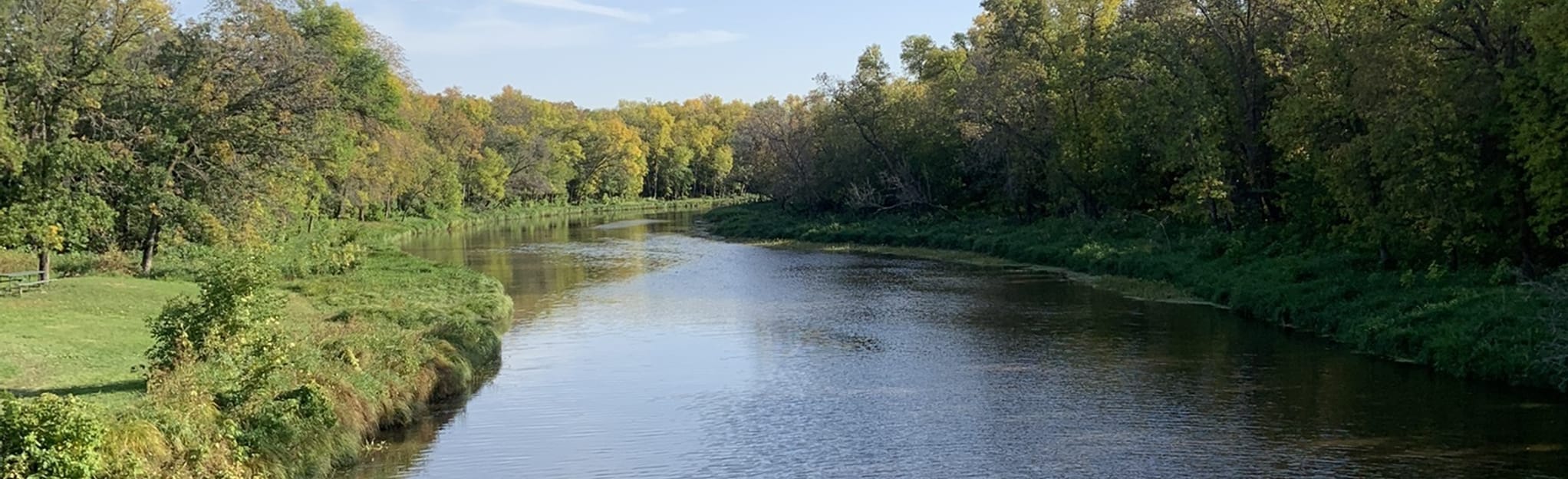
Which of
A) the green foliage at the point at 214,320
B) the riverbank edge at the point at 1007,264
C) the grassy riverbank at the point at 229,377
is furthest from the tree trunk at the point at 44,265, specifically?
the riverbank edge at the point at 1007,264

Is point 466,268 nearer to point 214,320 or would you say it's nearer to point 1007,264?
point 1007,264

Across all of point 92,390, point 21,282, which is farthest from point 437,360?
point 21,282

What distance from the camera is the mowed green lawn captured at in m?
18.0

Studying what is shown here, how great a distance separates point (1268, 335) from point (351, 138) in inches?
1576

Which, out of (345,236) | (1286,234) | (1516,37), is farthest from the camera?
(345,236)

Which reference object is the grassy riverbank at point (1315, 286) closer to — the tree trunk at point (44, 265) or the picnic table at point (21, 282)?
the picnic table at point (21, 282)

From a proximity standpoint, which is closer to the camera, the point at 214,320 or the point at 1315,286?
the point at 214,320

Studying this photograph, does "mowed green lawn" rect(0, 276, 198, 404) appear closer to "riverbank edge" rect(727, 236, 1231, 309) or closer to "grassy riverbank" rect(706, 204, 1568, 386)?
"grassy riverbank" rect(706, 204, 1568, 386)

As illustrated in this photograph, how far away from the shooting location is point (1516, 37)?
26.2 metres

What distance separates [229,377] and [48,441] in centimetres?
510

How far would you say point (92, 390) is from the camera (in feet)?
58.2

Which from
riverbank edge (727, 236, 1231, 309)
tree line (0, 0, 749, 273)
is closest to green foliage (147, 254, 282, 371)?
tree line (0, 0, 749, 273)

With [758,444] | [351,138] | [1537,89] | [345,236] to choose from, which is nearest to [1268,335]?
[1537,89]

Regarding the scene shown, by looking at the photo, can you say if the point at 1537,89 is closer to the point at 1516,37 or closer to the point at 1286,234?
the point at 1516,37
